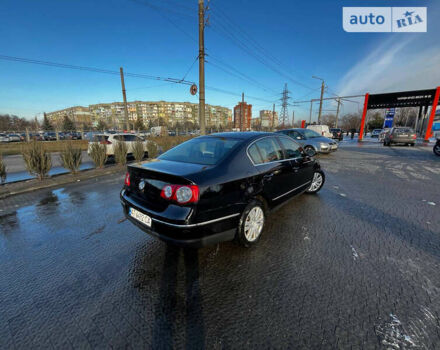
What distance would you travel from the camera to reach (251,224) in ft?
8.95

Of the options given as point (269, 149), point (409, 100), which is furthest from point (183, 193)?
point (409, 100)

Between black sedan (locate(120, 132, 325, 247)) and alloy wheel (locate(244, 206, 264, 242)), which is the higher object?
→ black sedan (locate(120, 132, 325, 247))

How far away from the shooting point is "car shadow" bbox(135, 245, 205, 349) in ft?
5.19

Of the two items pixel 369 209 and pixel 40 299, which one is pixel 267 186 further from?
pixel 40 299

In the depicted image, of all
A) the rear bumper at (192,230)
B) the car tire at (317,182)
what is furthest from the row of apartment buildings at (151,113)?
the rear bumper at (192,230)

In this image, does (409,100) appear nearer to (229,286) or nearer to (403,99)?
(403,99)

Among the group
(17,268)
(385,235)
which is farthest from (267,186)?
(17,268)

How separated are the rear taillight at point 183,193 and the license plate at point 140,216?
44 centimetres

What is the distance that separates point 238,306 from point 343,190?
4593 mm

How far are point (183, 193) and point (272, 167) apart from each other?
1.58 metres

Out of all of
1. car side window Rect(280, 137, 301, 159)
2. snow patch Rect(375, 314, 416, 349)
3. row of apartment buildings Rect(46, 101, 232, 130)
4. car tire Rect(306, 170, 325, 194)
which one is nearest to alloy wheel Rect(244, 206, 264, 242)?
car side window Rect(280, 137, 301, 159)

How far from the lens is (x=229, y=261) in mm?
2480

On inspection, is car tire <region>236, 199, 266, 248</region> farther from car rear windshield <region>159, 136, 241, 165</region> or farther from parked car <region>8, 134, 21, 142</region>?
parked car <region>8, 134, 21, 142</region>

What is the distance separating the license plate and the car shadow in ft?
1.70
